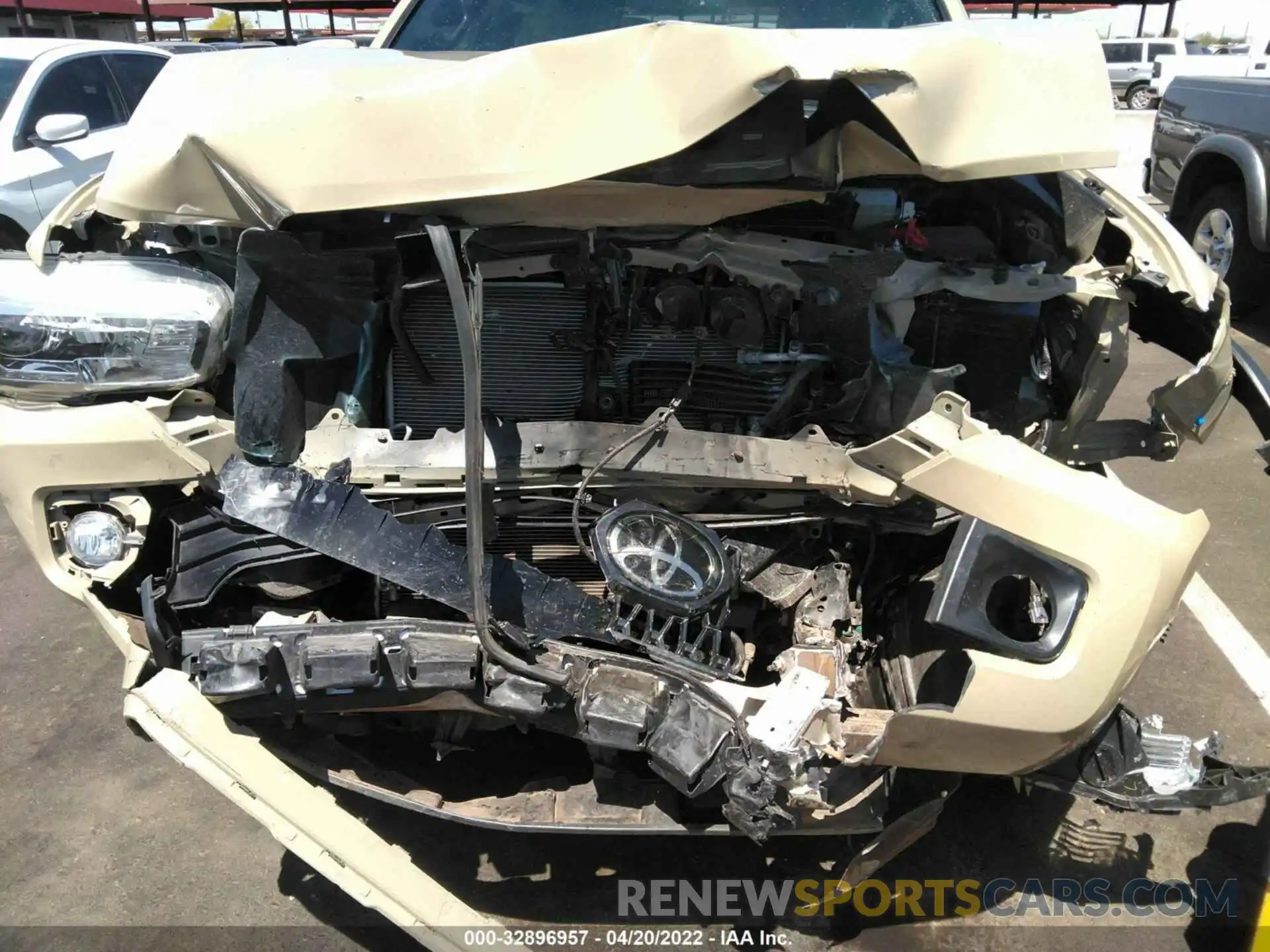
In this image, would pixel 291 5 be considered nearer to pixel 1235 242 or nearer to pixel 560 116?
pixel 1235 242

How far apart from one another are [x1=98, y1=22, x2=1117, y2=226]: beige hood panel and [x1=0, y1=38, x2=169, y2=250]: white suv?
446 centimetres

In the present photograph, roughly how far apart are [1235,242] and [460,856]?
6207 millimetres

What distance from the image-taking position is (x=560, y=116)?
72.0 inches

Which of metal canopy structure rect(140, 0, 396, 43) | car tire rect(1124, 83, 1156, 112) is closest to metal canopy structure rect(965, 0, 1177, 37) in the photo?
car tire rect(1124, 83, 1156, 112)

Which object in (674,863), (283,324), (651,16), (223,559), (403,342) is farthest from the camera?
(651,16)

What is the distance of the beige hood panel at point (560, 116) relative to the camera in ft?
5.82

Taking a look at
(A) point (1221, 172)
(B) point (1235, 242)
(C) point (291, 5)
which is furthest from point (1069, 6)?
(B) point (1235, 242)

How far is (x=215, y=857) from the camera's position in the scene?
7.66ft

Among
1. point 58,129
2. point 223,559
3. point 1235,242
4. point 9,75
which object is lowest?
point 1235,242

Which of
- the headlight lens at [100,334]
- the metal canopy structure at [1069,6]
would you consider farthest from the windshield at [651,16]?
the metal canopy structure at [1069,6]

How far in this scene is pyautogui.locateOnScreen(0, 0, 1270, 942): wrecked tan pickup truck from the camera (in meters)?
1.73

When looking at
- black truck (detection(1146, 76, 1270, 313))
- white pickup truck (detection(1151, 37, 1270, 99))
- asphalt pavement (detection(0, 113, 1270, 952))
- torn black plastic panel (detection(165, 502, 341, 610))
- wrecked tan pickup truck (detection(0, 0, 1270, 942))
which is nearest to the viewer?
wrecked tan pickup truck (detection(0, 0, 1270, 942))

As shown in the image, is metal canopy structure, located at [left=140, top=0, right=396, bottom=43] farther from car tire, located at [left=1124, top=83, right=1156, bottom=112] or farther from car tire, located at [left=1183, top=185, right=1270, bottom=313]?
car tire, located at [left=1183, top=185, right=1270, bottom=313]

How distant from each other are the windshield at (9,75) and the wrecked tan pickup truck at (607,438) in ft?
16.0
